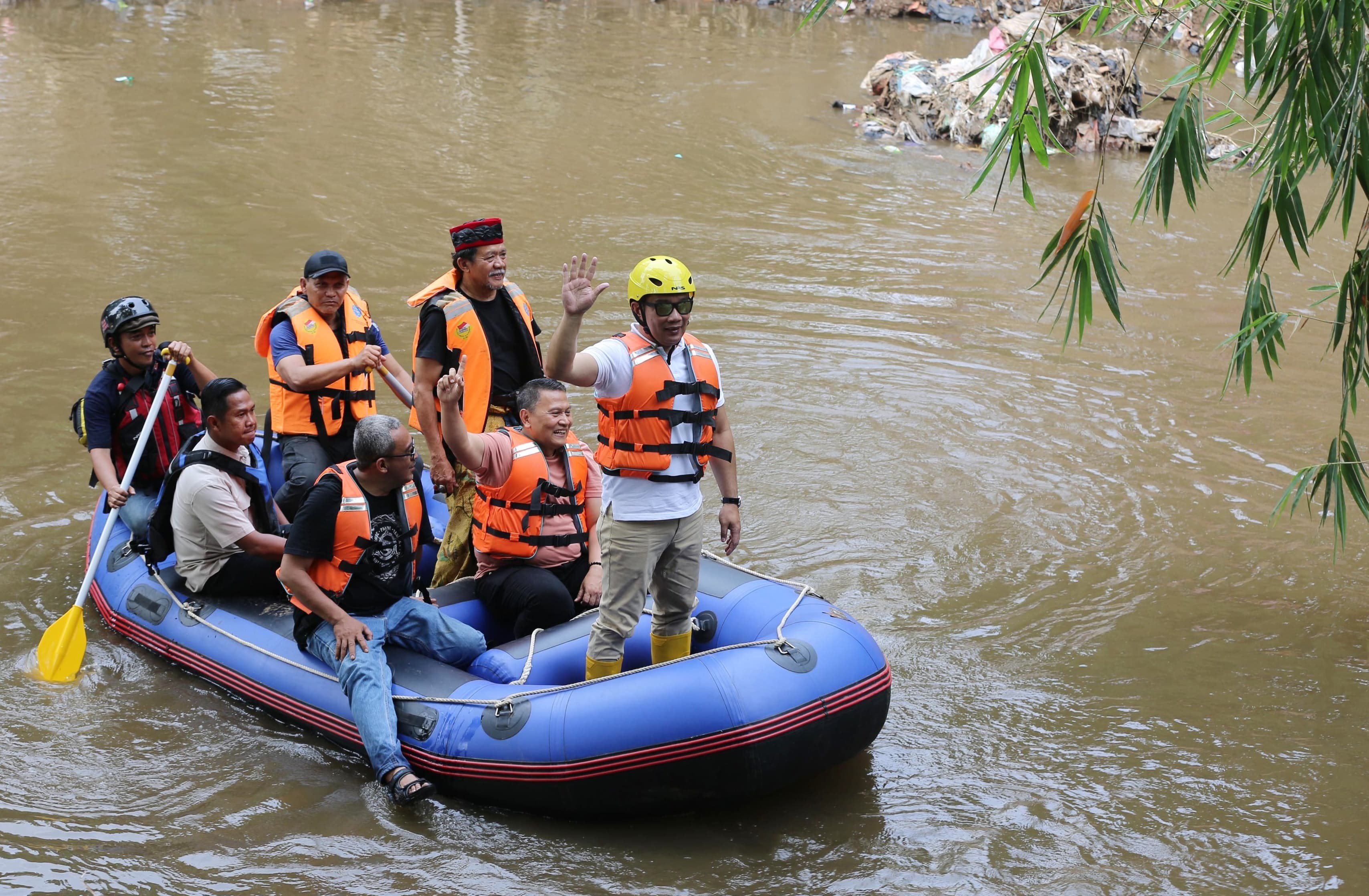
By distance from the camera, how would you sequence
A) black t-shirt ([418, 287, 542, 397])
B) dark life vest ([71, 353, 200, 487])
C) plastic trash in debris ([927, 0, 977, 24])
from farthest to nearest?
plastic trash in debris ([927, 0, 977, 24]) → dark life vest ([71, 353, 200, 487]) → black t-shirt ([418, 287, 542, 397])

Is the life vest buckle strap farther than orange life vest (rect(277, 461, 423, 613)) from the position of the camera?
No

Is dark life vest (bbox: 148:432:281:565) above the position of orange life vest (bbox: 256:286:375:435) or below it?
below

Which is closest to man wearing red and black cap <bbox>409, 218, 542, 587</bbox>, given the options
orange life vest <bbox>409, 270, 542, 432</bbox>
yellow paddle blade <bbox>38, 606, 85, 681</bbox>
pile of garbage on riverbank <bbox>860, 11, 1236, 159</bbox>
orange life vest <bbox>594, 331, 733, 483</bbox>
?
orange life vest <bbox>409, 270, 542, 432</bbox>

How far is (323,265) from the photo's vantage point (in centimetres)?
502

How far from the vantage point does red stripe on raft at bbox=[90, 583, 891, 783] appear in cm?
388

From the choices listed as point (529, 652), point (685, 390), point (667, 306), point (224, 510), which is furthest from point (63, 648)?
point (667, 306)

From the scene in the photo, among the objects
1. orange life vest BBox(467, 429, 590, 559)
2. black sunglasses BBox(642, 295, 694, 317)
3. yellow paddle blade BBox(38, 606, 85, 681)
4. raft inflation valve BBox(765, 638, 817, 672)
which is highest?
black sunglasses BBox(642, 295, 694, 317)

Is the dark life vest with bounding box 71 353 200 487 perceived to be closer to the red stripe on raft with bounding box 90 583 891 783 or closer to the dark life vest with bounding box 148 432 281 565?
the dark life vest with bounding box 148 432 281 565

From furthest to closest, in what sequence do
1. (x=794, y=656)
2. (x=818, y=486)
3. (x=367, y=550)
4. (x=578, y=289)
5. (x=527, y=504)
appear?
(x=818, y=486) → (x=527, y=504) → (x=367, y=550) → (x=794, y=656) → (x=578, y=289)

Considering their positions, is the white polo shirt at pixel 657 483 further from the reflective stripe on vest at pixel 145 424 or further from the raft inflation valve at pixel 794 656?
the reflective stripe on vest at pixel 145 424

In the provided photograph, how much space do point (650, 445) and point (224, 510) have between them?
75.1 inches

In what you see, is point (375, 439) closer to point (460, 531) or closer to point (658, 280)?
point (460, 531)

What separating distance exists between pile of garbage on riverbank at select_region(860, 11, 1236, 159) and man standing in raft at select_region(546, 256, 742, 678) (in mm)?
11393

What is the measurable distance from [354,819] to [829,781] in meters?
1.67
